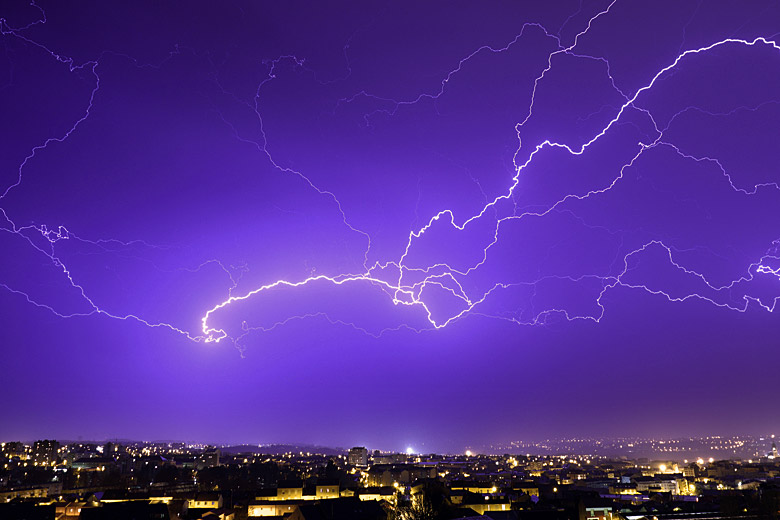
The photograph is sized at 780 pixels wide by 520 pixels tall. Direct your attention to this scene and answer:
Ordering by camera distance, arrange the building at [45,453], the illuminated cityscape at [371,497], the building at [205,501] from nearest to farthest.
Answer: the illuminated cityscape at [371,497]
the building at [205,501]
the building at [45,453]

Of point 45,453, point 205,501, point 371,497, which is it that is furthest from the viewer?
point 45,453

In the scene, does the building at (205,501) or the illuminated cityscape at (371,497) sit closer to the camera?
the illuminated cityscape at (371,497)

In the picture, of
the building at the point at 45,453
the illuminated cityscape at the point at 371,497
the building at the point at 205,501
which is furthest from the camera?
the building at the point at 45,453

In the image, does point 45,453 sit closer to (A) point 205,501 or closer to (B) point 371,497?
(A) point 205,501

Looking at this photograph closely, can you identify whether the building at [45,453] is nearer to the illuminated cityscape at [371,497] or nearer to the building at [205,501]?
the illuminated cityscape at [371,497]

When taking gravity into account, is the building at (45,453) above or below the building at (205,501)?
below

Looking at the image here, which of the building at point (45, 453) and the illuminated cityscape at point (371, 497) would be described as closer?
the illuminated cityscape at point (371, 497)

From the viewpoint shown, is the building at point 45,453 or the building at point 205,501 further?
the building at point 45,453

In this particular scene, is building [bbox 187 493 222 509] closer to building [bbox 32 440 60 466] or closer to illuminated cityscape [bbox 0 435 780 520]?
illuminated cityscape [bbox 0 435 780 520]

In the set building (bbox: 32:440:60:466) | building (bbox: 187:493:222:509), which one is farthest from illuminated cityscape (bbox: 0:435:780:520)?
building (bbox: 32:440:60:466)

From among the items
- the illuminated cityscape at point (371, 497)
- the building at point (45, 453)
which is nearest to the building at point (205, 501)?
the illuminated cityscape at point (371, 497)

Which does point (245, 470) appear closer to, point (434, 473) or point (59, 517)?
point (434, 473)

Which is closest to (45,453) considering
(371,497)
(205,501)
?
(205,501)
